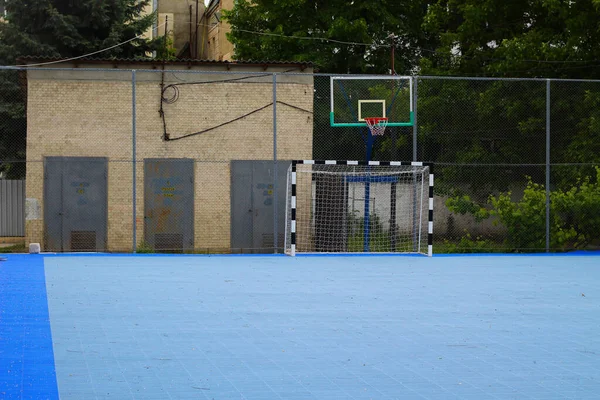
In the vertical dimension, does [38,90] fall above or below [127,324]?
above

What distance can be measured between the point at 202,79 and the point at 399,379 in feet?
51.8

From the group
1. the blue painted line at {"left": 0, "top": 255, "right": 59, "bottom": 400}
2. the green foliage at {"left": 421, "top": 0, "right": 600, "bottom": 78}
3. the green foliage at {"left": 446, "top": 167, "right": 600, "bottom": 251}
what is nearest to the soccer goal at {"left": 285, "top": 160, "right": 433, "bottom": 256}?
the green foliage at {"left": 446, "top": 167, "right": 600, "bottom": 251}

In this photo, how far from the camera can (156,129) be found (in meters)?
21.6

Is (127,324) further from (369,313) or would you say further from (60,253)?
(60,253)

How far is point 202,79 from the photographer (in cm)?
2188

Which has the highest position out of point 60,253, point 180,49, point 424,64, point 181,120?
point 180,49

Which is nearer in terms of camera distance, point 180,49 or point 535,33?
point 535,33

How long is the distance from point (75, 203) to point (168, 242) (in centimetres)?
221

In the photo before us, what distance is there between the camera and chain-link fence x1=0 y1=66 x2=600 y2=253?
20922mm

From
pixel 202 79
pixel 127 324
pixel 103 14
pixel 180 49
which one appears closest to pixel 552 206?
pixel 202 79

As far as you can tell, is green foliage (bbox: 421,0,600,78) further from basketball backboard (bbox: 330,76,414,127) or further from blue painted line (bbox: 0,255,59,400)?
blue painted line (bbox: 0,255,59,400)

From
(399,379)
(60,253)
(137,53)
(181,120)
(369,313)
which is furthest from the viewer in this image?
(137,53)

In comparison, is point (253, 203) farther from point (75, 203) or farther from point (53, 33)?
point (53, 33)

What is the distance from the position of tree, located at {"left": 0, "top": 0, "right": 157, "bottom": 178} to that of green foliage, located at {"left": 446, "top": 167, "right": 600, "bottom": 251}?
637 inches
